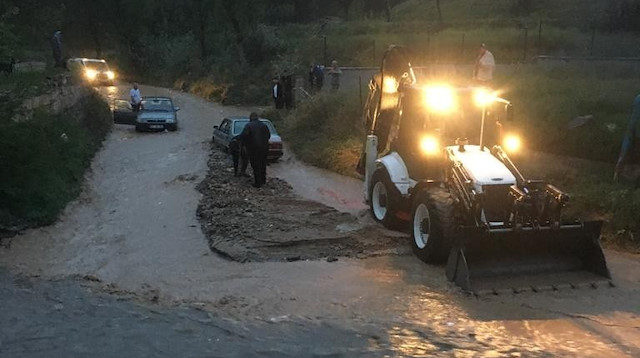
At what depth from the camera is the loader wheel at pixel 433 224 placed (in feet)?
34.2

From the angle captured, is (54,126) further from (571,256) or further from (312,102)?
(571,256)

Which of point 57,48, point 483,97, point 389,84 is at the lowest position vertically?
point 483,97

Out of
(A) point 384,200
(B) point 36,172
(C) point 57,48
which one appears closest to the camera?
(A) point 384,200

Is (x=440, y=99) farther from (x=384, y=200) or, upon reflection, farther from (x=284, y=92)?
(x=284, y=92)

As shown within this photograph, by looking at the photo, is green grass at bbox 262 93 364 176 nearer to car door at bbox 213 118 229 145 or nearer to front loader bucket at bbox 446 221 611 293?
car door at bbox 213 118 229 145

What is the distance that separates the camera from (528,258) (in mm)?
10102

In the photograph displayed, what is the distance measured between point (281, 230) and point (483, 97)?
14.5 ft

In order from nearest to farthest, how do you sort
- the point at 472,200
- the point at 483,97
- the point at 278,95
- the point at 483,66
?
the point at 472,200 → the point at 483,97 → the point at 483,66 → the point at 278,95

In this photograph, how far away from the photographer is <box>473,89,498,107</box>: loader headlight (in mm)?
11789

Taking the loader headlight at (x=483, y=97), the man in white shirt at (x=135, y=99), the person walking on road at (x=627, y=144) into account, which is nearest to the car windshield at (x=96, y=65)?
the man in white shirt at (x=135, y=99)

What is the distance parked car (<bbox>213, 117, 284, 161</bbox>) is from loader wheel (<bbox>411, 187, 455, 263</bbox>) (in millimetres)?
10444

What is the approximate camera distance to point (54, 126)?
1797 centimetres

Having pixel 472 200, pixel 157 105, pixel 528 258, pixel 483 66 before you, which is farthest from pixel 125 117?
pixel 528 258

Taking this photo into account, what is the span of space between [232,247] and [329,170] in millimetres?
9536
